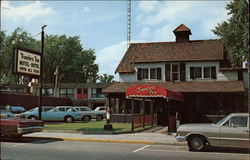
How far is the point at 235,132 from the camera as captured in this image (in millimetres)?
11547

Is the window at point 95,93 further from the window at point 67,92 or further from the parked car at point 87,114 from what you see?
the parked car at point 87,114

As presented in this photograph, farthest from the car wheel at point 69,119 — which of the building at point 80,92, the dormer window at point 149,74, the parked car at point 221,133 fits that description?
the building at point 80,92

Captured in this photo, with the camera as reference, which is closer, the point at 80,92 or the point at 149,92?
the point at 149,92

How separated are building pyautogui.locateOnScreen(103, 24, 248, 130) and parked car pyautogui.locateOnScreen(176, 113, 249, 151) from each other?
920 cm

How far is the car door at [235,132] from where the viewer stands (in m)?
11.4

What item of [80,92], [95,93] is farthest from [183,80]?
[80,92]

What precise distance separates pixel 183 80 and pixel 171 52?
11.1 ft

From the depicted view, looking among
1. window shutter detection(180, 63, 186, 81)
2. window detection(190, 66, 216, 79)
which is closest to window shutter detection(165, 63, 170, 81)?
window shutter detection(180, 63, 186, 81)

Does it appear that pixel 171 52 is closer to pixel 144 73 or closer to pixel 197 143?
pixel 144 73

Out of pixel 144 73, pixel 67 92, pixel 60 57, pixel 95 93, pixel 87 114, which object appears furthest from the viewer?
pixel 60 57

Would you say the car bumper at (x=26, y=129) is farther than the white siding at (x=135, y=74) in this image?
No

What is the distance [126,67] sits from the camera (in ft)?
95.3

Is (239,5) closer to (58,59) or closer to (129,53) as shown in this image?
(129,53)

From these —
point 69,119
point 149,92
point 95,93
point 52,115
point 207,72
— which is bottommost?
point 69,119
